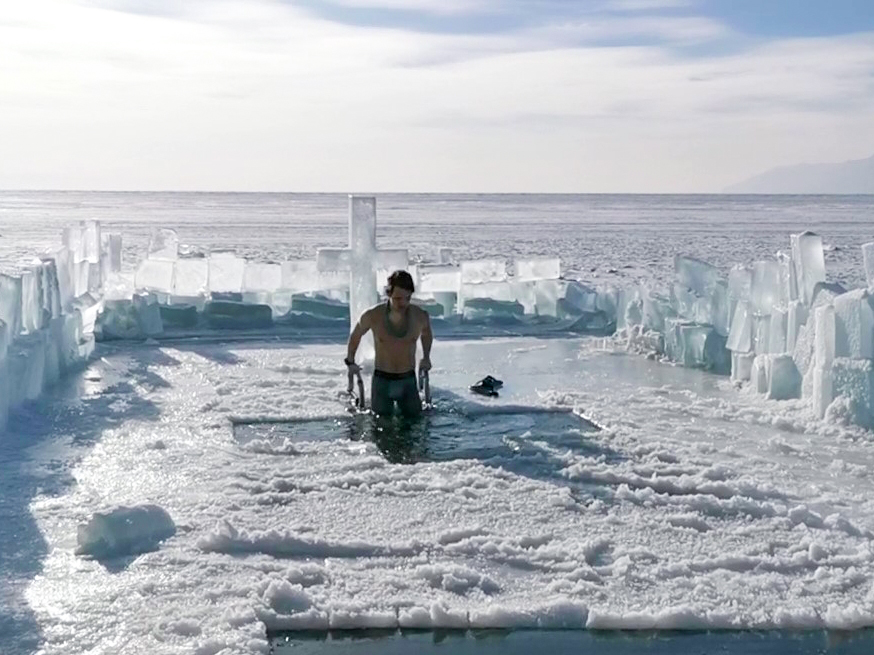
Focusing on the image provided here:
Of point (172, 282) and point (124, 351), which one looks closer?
point (124, 351)

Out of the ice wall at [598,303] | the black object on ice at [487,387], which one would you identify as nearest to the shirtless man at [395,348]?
the black object on ice at [487,387]

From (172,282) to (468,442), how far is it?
813cm

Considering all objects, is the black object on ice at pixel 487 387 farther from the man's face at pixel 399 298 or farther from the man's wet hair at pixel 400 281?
the man's wet hair at pixel 400 281

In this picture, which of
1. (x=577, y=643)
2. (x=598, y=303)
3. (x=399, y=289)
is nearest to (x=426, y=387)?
(x=399, y=289)

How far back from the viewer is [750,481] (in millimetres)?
6852

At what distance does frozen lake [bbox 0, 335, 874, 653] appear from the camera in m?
4.80

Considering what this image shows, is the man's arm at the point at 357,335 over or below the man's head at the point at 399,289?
below

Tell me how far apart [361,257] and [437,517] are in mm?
5302

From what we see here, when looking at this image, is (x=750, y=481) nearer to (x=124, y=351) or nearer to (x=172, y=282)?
(x=124, y=351)

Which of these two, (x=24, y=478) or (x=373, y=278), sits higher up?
(x=373, y=278)

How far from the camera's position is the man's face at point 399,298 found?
8672 millimetres

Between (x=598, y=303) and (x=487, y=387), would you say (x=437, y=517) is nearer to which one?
(x=487, y=387)

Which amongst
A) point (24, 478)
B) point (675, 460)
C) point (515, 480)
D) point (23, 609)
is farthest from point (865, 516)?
point (24, 478)

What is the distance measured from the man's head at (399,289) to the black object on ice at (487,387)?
136cm
